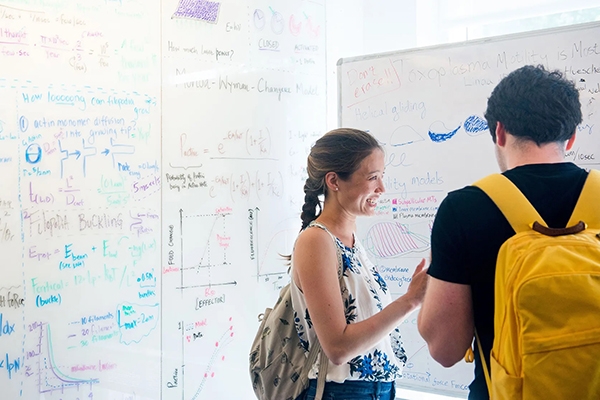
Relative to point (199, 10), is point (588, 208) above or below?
below

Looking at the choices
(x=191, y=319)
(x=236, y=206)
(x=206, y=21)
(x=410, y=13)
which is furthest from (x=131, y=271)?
(x=410, y=13)

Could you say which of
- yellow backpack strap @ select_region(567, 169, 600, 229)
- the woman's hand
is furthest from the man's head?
the woman's hand

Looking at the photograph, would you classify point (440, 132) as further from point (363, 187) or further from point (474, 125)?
point (363, 187)

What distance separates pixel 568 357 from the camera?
3.17ft

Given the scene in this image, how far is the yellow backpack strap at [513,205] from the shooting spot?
42.0 inches

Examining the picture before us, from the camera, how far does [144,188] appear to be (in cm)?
208

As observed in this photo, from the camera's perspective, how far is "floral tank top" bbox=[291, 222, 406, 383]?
4.98 feet

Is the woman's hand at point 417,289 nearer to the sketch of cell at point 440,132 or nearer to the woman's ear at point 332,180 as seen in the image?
the woman's ear at point 332,180

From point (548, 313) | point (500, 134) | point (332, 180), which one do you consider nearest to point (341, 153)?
point (332, 180)

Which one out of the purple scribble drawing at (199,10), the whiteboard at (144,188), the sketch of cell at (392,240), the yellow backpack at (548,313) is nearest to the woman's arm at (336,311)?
the yellow backpack at (548,313)

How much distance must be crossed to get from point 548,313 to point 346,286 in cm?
63

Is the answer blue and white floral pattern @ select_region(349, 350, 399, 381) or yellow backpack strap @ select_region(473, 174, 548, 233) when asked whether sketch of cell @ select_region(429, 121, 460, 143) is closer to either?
blue and white floral pattern @ select_region(349, 350, 399, 381)

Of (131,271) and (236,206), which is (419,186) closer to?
(236,206)

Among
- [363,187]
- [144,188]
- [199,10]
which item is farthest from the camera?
[199,10]
